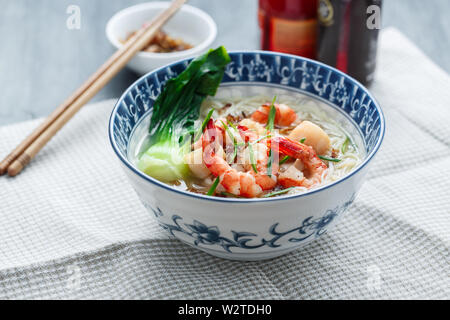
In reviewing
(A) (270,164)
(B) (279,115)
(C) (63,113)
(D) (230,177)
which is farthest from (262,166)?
(C) (63,113)

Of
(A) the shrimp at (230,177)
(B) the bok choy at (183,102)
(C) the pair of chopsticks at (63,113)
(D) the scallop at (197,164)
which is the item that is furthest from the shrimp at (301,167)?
(C) the pair of chopsticks at (63,113)

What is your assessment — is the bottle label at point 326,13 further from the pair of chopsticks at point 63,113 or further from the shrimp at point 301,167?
the shrimp at point 301,167

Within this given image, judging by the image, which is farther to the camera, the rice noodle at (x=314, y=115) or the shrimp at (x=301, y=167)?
the rice noodle at (x=314, y=115)

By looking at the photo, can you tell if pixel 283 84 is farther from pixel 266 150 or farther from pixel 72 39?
pixel 72 39

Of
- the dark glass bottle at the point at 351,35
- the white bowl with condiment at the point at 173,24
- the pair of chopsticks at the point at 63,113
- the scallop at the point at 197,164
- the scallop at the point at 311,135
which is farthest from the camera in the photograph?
the white bowl with condiment at the point at 173,24

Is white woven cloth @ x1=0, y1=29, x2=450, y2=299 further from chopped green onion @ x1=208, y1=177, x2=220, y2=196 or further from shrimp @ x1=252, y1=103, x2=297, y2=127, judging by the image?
shrimp @ x1=252, y1=103, x2=297, y2=127
